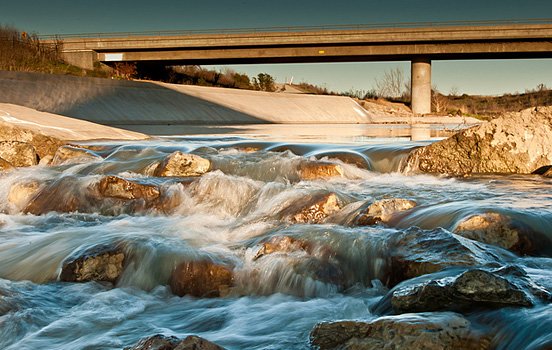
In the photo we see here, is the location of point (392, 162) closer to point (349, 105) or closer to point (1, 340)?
point (1, 340)

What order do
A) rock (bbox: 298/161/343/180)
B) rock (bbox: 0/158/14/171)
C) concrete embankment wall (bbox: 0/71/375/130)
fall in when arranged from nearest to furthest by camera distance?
rock (bbox: 298/161/343/180), rock (bbox: 0/158/14/171), concrete embankment wall (bbox: 0/71/375/130)

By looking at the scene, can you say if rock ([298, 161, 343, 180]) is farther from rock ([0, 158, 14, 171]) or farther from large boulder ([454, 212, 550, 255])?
rock ([0, 158, 14, 171])

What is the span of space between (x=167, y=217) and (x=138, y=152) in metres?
4.16

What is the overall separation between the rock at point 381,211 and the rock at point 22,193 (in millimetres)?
4241

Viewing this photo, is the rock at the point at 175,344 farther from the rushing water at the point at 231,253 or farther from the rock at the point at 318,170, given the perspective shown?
the rock at the point at 318,170

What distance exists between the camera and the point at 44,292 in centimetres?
484

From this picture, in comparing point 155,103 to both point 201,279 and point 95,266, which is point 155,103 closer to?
point 95,266

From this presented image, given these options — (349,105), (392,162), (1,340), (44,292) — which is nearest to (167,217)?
(44,292)

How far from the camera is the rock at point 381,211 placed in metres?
5.97

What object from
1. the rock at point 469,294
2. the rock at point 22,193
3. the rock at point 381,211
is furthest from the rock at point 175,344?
the rock at point 22,193

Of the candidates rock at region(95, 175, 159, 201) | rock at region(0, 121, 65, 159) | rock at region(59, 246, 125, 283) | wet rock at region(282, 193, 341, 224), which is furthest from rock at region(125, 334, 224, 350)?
rock at region(0, 121, 65, 159)

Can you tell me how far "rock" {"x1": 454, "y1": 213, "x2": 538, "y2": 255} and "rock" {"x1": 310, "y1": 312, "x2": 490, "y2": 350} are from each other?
6.86ft

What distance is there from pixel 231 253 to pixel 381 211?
154 centimetres

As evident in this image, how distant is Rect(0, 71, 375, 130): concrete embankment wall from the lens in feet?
98.3
